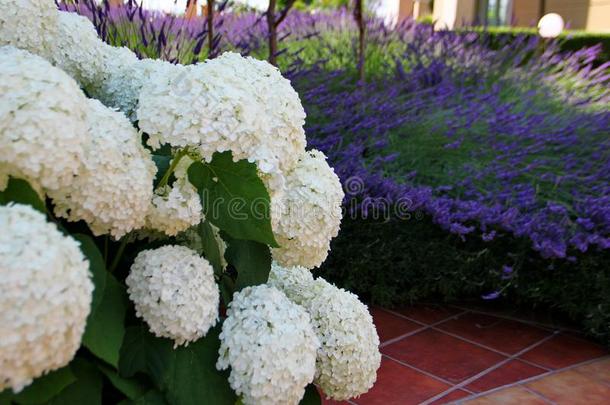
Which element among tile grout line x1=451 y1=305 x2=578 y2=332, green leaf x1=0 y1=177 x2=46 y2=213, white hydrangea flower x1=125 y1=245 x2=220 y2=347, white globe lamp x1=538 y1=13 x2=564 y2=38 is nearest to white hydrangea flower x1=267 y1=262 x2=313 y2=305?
white hydrangea flower x1=125 y1=245 x2=220 y2=347

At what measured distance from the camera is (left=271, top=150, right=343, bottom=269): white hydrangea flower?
51.9 inches

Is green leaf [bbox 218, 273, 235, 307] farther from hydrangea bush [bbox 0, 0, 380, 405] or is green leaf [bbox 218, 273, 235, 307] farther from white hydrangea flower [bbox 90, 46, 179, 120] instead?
white hydrangea flower [bbox 90, 46, 179, 120]

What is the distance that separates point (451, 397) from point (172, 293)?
4.91 feet

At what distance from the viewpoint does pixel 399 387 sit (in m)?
2.36

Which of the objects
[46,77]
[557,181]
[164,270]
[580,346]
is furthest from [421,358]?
[46,77]

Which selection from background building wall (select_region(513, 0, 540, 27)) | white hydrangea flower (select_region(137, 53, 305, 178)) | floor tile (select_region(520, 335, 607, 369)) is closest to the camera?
white hydrangea flower (select_region(137, 53, 305, 178))

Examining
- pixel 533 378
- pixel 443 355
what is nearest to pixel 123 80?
pixel 443 355

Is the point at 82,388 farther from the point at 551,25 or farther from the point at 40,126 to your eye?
the point at 551,25

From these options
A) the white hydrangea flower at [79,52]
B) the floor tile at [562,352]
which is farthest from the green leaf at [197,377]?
the floor tile at [562,352]

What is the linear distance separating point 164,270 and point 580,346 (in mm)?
2269

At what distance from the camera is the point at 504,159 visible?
134 inches

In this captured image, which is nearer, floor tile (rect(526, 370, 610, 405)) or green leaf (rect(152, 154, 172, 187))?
green leaf (rect(152, 154, 172, 187))

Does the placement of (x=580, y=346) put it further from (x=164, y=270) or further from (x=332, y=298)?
(x=164, y=270)

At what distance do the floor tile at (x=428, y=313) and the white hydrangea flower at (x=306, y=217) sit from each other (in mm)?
1721
